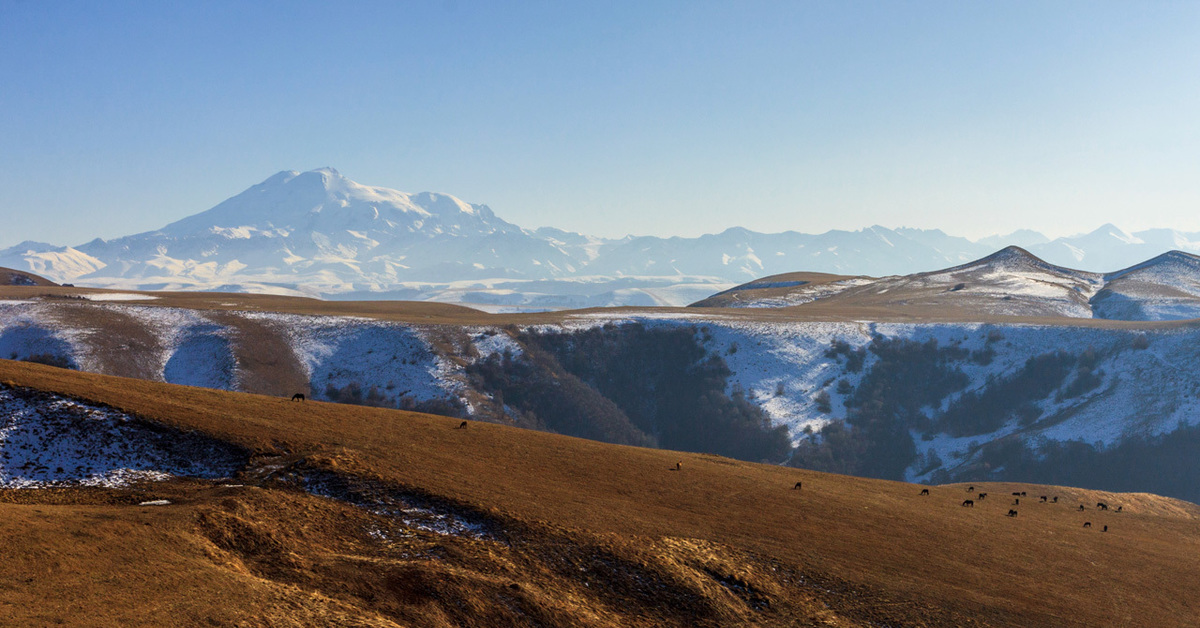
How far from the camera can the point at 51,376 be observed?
3684 centimetres

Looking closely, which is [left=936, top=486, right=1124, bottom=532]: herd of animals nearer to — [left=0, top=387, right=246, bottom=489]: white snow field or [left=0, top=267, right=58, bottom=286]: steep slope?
[left=0, top=387, right=246, bottom=489]: white snow field

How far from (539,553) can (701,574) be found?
21.2 feet

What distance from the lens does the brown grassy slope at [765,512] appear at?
96.5ft

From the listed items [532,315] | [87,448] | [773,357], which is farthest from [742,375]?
[87,448]

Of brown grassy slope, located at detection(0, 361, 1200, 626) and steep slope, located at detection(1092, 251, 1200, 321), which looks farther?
steep slope, located at detection(1092, 251, 1200, 321)

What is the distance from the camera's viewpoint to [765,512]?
35.4 m

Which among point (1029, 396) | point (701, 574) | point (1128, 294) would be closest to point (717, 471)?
point (701, 574)

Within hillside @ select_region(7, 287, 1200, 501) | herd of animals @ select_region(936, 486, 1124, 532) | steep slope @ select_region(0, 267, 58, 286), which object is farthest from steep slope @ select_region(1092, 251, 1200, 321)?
steep slope @ select_region(0, 267, 58, 286)

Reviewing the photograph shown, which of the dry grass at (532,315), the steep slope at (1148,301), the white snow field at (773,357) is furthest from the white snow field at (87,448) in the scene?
the steep slope at (1148,301)

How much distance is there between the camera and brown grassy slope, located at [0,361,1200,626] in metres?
29.4

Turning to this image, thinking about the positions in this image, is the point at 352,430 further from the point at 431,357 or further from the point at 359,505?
the point at 431,357

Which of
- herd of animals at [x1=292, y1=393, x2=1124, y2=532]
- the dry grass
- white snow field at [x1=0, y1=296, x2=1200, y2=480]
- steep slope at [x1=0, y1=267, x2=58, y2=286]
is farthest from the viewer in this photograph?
steep slope at [x1=0, y1=267, x2=58, y2=286]

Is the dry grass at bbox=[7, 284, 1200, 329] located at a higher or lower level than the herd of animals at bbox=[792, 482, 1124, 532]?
higher

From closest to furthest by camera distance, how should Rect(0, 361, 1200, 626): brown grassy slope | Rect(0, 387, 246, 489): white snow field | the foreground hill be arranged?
Rect(0, 387, 246, 489): white snow field < Rect(0, 361, 1200, 626): brown grassy slope < the foreground hill
